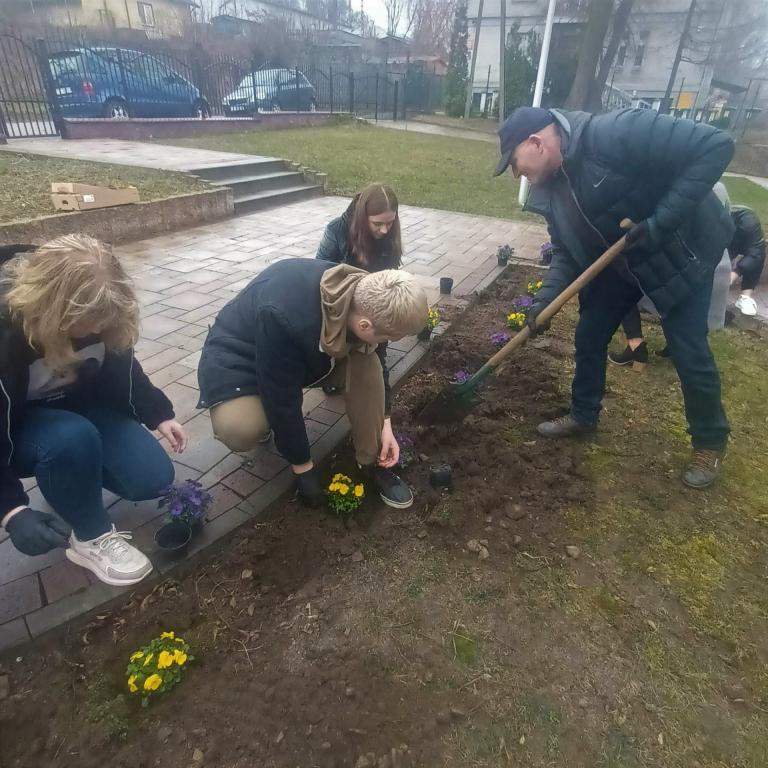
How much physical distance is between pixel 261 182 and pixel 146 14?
3142 cm

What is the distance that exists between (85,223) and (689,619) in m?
5.96

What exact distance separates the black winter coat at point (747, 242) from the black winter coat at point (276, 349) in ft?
14.3

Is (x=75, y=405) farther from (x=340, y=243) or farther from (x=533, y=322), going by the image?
(x=533, y=322)

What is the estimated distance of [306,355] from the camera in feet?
6.59

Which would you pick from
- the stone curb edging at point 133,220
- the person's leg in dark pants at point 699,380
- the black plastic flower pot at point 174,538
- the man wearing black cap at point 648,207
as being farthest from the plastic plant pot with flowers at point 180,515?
the stone curb edging at point 133,220

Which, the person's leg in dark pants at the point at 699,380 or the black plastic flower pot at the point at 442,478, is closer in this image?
the person's leg in dark pants at the point at 699,380

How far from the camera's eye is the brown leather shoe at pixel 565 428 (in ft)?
9.65

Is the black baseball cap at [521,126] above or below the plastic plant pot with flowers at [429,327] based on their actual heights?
above

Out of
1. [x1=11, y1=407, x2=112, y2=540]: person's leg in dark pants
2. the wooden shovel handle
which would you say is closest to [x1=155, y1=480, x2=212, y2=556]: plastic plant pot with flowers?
[x1=11, y1=407, x2=112, y2=540]: person's leg in dark pants

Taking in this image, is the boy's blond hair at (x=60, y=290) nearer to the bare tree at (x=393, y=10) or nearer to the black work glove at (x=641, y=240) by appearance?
the black work glove at (x=641, y=240)

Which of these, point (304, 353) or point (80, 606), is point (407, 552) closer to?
point (304, 353)

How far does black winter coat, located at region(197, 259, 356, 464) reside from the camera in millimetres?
1915

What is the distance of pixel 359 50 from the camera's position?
104 ft

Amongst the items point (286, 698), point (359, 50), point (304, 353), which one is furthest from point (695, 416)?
point (359, 50)
